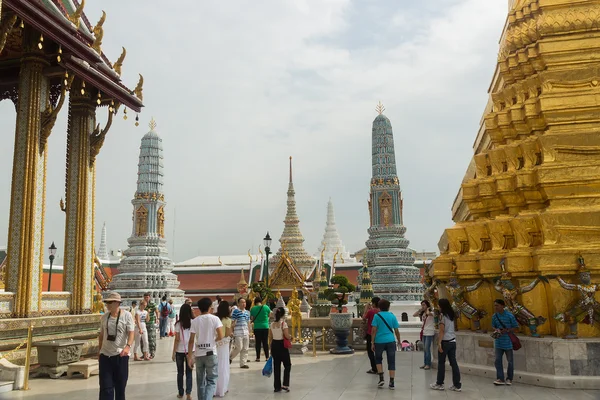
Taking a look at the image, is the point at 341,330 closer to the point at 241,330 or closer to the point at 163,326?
the point at 241,330

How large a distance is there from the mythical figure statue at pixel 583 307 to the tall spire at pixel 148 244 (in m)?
28.9

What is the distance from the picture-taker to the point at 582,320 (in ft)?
24.5

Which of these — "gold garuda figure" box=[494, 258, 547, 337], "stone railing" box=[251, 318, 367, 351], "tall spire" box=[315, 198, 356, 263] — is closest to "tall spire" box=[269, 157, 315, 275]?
"tall spire" box=[315, 198, 356, 263]

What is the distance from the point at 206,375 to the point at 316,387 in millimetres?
2321

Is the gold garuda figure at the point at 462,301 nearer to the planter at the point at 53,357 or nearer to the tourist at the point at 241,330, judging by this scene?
the tourist at the point at 241,330

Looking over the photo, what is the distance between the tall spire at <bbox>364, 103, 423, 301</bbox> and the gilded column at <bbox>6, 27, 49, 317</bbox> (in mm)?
24347

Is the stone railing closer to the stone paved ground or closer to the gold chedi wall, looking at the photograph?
the stone paved ground

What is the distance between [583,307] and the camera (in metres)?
7.36

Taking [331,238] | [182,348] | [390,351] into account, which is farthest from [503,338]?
[331,238]

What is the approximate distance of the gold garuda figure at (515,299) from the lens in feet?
25.3

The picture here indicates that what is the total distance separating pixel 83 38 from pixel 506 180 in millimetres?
8273

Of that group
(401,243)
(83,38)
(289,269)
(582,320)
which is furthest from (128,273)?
(582,320)

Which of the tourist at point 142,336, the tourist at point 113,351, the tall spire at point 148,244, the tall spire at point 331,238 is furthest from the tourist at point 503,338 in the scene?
the tall spire at point 331,238

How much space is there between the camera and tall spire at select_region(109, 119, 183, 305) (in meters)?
34.0
